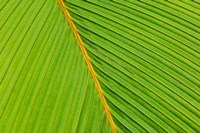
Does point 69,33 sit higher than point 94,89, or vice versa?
point 69,33

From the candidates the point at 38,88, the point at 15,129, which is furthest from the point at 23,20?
the point at 15,129

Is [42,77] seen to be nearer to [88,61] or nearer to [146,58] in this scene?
[88,61]

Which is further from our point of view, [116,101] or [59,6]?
[59,6]

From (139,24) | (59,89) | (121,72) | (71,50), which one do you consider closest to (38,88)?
(59,89)

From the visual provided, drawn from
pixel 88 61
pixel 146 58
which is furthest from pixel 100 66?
pixel 146 58

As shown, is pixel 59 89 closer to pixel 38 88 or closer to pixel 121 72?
pixel 38 88

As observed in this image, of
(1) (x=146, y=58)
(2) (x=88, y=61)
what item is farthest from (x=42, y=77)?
(1) (x=146, y=58)

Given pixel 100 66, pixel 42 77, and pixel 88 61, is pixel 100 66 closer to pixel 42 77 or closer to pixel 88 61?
pixel 88 61

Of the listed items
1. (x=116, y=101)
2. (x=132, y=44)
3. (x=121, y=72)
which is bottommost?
(x=116, y=101)

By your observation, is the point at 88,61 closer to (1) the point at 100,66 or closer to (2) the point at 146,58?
(1) the point at 100,66

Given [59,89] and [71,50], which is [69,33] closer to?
[71,50]

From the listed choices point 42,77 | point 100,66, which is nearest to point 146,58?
point 100,66
